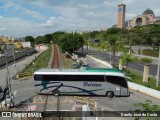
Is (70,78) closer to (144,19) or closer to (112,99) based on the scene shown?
(112,99)

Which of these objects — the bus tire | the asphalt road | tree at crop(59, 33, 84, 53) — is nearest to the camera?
the asphalt road

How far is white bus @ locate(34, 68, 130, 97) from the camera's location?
25.7 metres

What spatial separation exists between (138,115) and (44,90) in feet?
54.2

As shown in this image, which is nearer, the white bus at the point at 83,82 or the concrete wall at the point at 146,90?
the white bus at the point at 83,82

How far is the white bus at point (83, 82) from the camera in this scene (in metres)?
25.7

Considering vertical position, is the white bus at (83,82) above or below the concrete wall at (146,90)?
above

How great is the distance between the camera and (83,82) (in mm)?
25938

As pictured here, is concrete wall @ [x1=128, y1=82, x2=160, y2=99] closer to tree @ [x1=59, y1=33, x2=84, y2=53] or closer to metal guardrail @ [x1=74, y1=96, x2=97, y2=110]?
metal guardrail @ [x1=74, y1=96, x2=97, y2=110]

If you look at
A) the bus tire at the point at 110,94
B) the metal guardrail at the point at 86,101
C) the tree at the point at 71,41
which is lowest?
the metal guardrail at the point at 86,101

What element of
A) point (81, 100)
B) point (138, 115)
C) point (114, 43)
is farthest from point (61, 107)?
point (114, 43)

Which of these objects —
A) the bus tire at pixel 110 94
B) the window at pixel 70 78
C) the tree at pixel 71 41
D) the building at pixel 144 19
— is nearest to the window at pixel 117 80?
the window at pixel 70 78

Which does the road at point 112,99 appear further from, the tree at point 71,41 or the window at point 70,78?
the tree at point 71,41

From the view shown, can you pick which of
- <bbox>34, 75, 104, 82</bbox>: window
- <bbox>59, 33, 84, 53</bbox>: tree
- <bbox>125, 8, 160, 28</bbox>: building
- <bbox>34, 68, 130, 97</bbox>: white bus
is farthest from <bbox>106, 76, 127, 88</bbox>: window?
<bbox>125, 8, 160, 28</bbox>: building

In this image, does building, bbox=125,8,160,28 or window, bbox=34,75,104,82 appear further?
building, bbox=125,8,160,28
